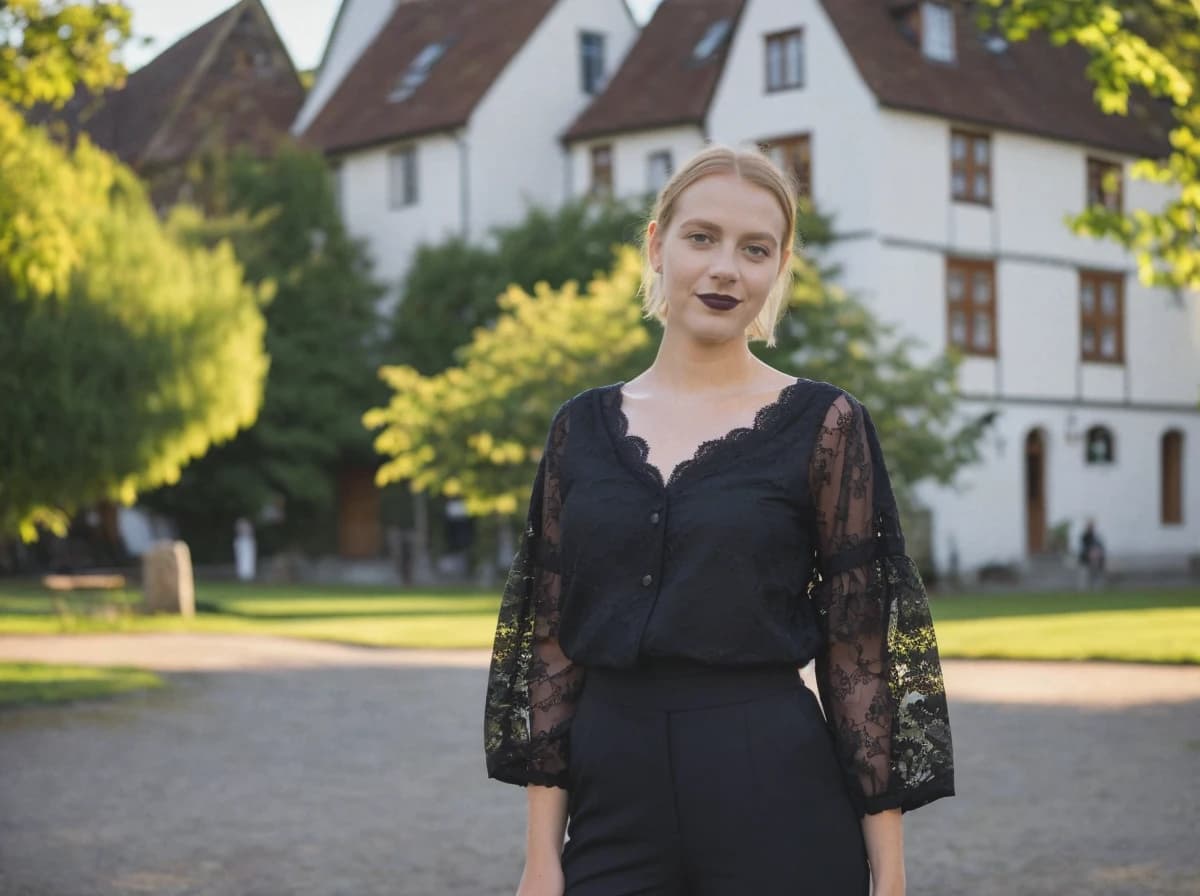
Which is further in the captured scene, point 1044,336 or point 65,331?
point 1044,336

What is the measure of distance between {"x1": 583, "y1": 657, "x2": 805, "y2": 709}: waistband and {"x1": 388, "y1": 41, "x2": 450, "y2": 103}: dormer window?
161ft

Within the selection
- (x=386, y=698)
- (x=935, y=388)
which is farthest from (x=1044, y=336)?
(x=386, y=698)

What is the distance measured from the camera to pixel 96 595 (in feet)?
113

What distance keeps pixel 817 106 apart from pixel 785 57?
1.37 meters

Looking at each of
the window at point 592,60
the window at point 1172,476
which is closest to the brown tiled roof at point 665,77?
the window at point 592,60

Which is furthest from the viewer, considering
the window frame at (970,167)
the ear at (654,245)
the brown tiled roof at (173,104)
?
the window frame at (970,167)

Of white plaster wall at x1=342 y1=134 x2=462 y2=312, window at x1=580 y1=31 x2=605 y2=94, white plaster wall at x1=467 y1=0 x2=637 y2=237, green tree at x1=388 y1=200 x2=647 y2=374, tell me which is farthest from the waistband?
window at x1=580 y1=31 x2=605 y2=94

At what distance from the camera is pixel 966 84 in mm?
43969

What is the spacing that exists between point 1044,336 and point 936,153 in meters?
5.34

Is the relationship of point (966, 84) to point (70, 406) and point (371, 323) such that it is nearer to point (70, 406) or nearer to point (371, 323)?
point (371, 323)

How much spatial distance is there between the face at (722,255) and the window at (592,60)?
4724 cm

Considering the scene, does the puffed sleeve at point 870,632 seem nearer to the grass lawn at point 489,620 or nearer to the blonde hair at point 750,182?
the blonde hair at point 750,182

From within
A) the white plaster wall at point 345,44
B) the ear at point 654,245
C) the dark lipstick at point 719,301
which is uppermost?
the white plaster wall at point 345,44

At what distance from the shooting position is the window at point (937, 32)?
1722 inches
